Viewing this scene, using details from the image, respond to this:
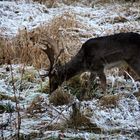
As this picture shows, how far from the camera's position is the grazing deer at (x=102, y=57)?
806 centimetres

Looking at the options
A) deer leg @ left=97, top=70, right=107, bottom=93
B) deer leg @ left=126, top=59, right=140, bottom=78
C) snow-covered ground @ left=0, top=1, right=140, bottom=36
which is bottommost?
deer leg @ left=97, top=70, right=107, bottom=93

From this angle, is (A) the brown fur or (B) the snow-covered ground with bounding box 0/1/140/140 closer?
(B) the snow-covered ground with bounding box 0/1/140/140

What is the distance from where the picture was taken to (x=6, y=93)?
7.97 meters

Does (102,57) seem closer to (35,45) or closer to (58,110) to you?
(58,110)

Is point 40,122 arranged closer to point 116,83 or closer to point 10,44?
point 116,83

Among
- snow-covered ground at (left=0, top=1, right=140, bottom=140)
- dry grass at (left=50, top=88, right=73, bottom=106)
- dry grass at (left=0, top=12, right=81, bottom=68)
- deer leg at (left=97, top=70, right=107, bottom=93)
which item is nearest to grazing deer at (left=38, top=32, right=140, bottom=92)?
deer leg at (left=97, top=70, right=107, bottom=93)

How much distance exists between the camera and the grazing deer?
8.06 m

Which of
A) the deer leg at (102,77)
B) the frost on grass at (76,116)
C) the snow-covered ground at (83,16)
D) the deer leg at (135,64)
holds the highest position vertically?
the snow-covered ground at (83,16)

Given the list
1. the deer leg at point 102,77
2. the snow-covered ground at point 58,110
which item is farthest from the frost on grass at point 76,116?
the deer leg at point 102,77

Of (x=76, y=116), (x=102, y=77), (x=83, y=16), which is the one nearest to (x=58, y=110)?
(x=76, y=116)

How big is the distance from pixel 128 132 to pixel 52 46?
92.7 inches

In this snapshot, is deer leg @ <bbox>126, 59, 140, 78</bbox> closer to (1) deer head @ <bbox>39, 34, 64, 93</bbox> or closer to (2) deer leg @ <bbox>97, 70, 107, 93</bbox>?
(2) deer leg @ <bbox>97, 70, 107, 93</bbox>

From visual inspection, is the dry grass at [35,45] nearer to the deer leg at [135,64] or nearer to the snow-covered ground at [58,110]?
the snow-covered ground at [58,110]

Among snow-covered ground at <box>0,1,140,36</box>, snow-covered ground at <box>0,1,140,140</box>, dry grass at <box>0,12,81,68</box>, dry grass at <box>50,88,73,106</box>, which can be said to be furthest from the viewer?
snow-covered ground at <box>0,1,140,36</box>
